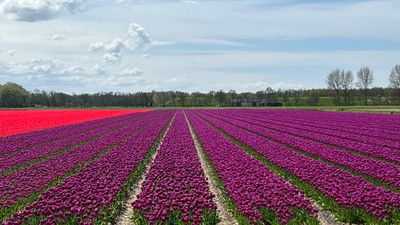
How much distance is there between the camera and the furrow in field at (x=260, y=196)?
9.74 metres

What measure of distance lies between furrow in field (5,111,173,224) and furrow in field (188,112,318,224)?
10.3 ft

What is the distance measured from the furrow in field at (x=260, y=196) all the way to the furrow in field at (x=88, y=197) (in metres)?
3.15

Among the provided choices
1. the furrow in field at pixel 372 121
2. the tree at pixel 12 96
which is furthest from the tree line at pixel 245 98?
the furrow in field at pixel 372 121

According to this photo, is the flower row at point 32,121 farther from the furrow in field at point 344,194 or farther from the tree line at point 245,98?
the tree line at point 245,98

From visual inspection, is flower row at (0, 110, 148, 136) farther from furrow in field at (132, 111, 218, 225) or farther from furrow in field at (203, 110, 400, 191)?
furrow in field at (203, 110, 400, 191)

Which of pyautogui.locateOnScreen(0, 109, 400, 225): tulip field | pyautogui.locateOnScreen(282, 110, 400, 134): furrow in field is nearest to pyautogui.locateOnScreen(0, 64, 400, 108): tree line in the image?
pyautogui.locateOnScreen(282, 110, 400, 134): furrow in field

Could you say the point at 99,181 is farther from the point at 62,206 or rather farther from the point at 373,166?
the point at 373,166

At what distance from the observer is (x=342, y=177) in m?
13.9

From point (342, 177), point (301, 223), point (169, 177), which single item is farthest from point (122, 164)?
point (301, 223)

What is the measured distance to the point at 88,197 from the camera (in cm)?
1119

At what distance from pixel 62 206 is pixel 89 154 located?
11.1 meters

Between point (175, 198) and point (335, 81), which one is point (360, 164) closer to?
point (175, 198)

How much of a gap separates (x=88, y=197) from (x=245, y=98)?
177 meters

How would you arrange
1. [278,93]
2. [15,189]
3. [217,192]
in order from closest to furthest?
[15,189]
[217,192]
[278,93]
